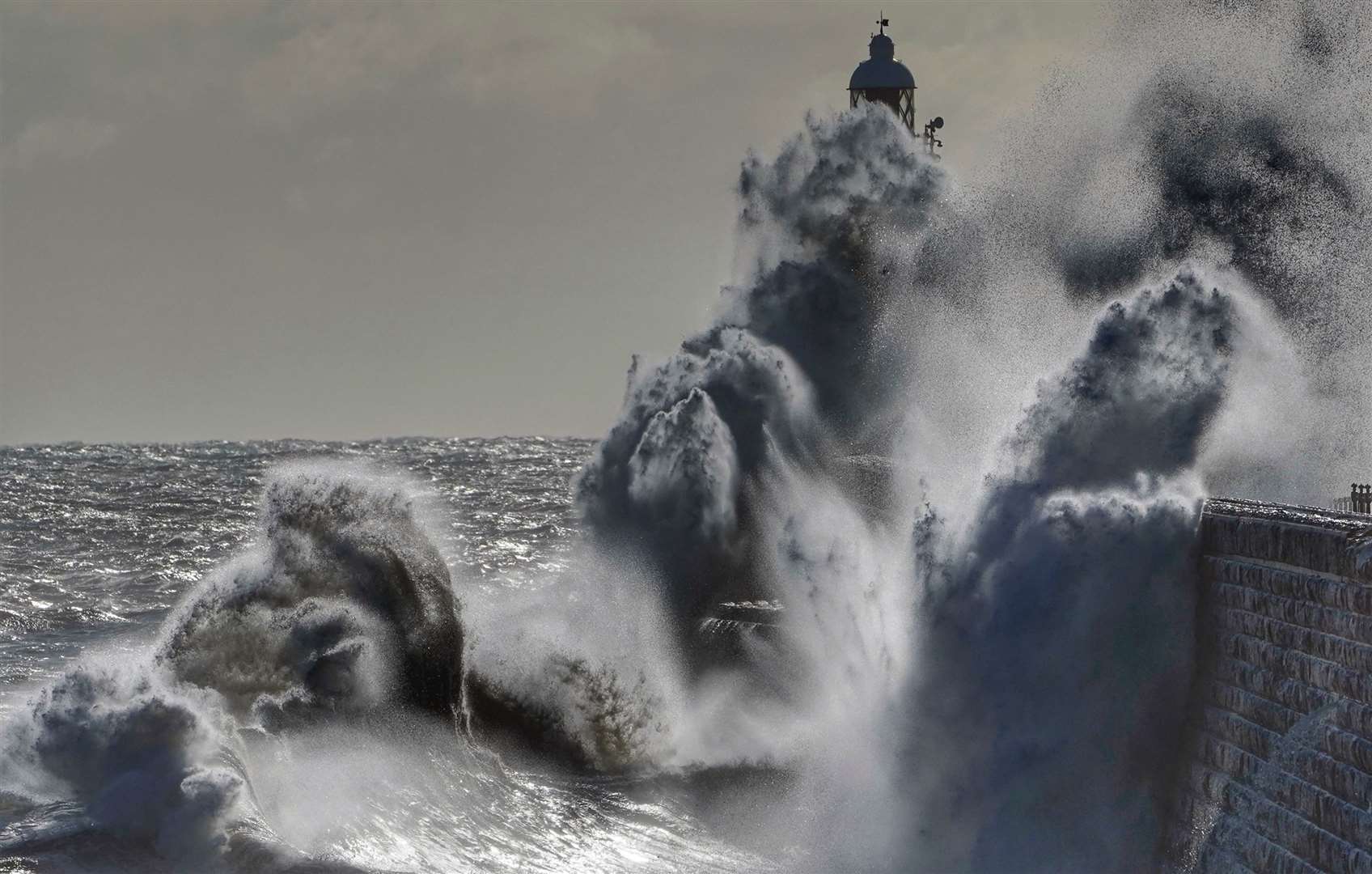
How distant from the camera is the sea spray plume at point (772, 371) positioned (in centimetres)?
2995

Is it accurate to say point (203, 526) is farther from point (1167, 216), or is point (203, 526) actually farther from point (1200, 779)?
point (1200, 779)

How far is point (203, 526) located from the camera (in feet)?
165

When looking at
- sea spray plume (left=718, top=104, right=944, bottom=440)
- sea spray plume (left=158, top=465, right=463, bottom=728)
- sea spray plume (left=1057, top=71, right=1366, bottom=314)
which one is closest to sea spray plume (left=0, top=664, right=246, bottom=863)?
sea spray plume (left=158, top=465, right=463, bottom=728)

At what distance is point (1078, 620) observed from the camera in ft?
55.2

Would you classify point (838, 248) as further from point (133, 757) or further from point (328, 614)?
point (133, 757)

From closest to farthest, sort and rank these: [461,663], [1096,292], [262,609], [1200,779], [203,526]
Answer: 1. [1200,779]
2. [262,609]
3. [461,663]
4. [1096,292]
5. [203,526]

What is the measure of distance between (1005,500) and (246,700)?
328 inches

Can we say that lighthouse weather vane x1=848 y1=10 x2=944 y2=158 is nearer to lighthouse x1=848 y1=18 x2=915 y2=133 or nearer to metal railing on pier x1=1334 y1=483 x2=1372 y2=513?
lighthouse x1=848 y1=18 x2=915 y2=133

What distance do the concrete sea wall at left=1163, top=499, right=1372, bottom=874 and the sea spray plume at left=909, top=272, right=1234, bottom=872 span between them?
41 cm

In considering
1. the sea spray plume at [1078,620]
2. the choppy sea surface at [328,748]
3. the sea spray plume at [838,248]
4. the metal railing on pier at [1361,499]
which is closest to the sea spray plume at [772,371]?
the sea spray plume at [838,248]

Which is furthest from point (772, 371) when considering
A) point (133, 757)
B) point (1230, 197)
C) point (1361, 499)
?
point (133, 757)

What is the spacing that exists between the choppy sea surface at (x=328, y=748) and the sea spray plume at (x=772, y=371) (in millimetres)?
3416

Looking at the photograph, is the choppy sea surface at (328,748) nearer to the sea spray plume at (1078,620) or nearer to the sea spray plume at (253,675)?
the sea spray plume at (253,675)

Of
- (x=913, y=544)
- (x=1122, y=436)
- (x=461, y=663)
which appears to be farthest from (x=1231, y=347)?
(x=461, y=663)
